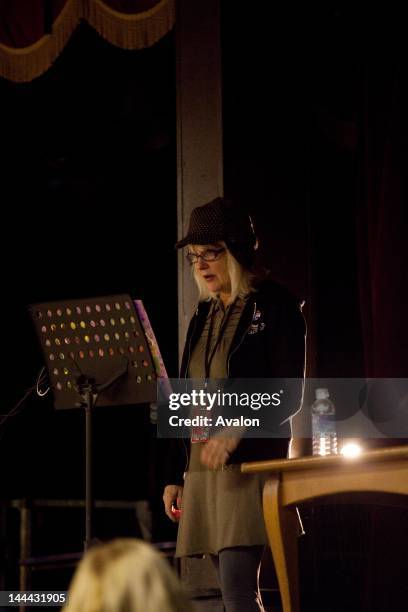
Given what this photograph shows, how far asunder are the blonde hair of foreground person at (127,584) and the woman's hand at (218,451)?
1.77 metres

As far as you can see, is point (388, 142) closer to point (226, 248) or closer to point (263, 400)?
point (226, 248)

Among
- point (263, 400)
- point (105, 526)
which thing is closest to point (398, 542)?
point (263, 400)

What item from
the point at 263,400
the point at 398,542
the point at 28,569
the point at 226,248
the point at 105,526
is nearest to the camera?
the point at 263,400

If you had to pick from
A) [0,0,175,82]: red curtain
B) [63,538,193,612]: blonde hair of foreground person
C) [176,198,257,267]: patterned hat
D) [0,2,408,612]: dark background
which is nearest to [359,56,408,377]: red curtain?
[0,2,408,612]: dark background

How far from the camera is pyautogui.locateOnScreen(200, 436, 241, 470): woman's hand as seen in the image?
8.87 ft

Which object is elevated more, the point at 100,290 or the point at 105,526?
the point at 100,290

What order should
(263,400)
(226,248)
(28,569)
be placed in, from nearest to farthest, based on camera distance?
1. (263,400)
2. (226,248)
3. (28,569)

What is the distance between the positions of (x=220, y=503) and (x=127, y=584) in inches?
72.9

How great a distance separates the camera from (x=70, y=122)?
20.7 feet

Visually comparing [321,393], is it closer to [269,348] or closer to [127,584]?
[269,348]

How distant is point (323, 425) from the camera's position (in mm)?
3738

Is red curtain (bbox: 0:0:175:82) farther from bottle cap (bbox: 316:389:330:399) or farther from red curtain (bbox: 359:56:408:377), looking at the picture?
bottle cap (bbox: 316:389:330:399)

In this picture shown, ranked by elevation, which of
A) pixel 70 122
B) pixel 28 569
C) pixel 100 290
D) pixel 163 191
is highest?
pixel 70 122

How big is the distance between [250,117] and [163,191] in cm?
205
